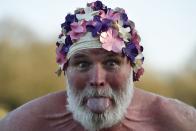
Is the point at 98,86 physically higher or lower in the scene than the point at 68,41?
lower

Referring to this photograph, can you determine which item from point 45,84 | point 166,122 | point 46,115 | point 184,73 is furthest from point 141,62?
point 184,73

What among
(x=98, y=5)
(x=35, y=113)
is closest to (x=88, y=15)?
(x=98, y=5)

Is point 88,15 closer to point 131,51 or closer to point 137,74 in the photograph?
point 131,51

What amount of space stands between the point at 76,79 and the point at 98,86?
19cm

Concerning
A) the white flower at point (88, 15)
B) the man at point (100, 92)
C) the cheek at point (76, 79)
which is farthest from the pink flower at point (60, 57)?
the white flower at point (88, 15)

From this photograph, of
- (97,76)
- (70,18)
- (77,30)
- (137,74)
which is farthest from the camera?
(137,74)

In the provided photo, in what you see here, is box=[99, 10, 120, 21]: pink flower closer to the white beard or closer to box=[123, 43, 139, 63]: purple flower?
box=[123, 43, 139, 63]: purple flower

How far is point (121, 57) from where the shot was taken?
395 cm

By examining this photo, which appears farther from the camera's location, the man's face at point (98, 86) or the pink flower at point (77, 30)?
the pink flower at point (77, 30)

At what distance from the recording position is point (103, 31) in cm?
396

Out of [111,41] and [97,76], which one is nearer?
[97,76]

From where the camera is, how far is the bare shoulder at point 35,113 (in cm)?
419

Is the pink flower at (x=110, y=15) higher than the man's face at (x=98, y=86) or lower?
higher

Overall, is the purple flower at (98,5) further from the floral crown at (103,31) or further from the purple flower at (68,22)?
the purple flower at (68,22)
